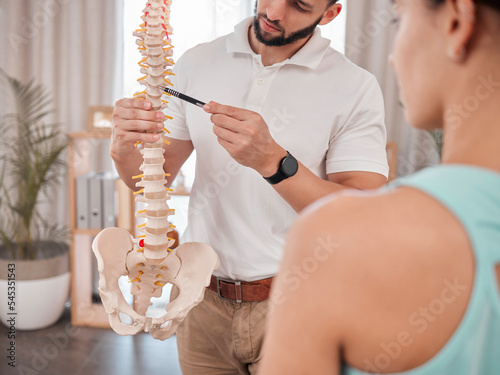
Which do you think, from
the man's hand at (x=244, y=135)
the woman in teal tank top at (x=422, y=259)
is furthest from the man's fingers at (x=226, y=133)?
the woman in teal tank top at (x=422, y=259)

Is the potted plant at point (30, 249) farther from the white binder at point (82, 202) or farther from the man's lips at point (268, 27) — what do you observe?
the man's lips at point (268, 27)

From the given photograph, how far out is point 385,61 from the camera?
11.2ft

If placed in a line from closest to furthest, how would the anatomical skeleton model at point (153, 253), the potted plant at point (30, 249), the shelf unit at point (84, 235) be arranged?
the anatomical skeleton model at point (153, 253) < the potted plant at point (30, 249) < the shelf unit at point (84, 235)

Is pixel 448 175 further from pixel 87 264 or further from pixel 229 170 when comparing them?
pixel 87 264

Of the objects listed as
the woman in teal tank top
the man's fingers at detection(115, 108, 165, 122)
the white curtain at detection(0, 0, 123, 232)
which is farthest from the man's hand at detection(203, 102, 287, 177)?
the white curtain at detection(0, 0, 123, 232)

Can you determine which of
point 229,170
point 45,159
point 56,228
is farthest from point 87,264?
point 229,170

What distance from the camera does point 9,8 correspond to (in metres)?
3.52

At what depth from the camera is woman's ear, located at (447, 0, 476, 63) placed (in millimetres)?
499

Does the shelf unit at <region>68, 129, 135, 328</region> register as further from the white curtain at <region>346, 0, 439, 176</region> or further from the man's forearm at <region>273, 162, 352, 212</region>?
the man's forearm at <region>273, 162, 352, 212</region>

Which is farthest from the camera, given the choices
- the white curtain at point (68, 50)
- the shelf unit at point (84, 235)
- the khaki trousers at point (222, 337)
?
the white curtain at point (68, 50)

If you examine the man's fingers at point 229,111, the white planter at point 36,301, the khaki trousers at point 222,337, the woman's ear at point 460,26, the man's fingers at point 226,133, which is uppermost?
the woman's ear at point 460,26

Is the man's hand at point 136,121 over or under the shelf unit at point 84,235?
over

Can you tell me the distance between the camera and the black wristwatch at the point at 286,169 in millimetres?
1285

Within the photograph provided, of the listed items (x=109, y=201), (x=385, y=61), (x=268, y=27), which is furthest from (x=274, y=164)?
(x=385, y=61)
